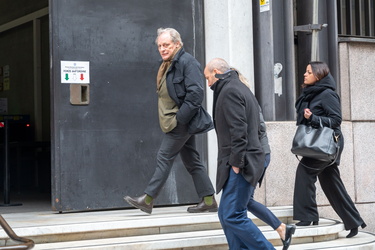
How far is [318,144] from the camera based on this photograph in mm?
7398

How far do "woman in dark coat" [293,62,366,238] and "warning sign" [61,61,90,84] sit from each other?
91.8 inches

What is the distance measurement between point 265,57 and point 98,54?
2.06m

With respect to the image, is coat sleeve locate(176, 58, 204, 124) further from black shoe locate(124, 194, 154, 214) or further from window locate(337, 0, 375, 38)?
window locate(337, 0, 375, 38)

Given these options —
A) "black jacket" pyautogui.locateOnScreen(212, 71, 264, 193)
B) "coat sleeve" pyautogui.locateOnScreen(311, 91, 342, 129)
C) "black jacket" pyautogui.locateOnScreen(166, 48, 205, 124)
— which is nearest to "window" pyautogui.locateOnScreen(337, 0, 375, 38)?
"coat sleeve" pyautogui.locateOnScreen(311, 91, 342, 129)

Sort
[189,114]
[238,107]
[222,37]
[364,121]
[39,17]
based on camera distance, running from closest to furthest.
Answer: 1. [238,107]
2. [189,114]
3. [222,37]
4. [364,121]
5. [39,17]

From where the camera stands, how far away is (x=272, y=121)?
9.03 metres

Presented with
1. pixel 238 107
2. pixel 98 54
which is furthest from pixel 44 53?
pixel 238 107

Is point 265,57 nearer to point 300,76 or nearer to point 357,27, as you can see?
point 300,76

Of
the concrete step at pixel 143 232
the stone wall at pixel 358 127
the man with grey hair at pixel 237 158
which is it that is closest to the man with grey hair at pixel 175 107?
the concrete step at pixel 143 232

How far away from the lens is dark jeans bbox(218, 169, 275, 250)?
6102mm

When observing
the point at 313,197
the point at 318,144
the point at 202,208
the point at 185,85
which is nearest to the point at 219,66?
the point at 185,85

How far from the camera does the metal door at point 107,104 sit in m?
8.12

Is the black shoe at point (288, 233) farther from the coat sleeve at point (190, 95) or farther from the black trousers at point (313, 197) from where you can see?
the coat sleeve at point (190, 95)

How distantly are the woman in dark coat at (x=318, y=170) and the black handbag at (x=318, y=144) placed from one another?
0.13 m
